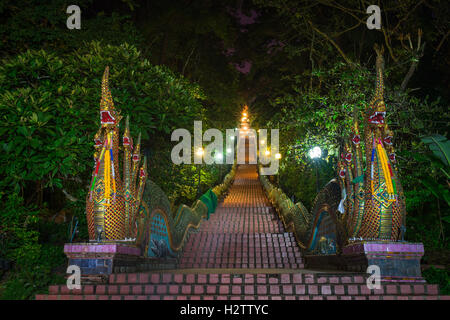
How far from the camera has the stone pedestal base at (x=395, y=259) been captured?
581cm

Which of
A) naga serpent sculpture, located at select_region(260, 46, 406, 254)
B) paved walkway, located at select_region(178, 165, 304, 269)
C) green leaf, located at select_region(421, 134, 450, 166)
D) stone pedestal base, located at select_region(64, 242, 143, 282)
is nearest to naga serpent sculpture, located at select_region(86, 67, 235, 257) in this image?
stone pedestal base, located at select_region(64, 242, 143, 282)

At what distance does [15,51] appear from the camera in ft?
39.7

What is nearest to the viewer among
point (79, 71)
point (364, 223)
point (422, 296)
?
point (422, 296)

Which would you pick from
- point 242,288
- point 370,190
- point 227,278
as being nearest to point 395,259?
point 370,190

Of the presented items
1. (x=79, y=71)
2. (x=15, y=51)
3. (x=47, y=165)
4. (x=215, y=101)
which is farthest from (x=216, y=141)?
(x=47, y=165)

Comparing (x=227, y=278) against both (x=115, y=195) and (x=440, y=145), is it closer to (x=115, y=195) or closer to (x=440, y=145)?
(x=115, y=195)

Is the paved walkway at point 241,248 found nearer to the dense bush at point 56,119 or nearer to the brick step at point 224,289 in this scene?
the dense bush at point 56,119

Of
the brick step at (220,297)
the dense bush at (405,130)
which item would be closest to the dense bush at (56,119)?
the brick step at (220,297)

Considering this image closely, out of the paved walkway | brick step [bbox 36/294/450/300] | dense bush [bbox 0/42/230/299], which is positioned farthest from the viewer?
the paved walkway

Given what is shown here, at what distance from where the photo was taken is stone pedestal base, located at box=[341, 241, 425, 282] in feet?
19.1

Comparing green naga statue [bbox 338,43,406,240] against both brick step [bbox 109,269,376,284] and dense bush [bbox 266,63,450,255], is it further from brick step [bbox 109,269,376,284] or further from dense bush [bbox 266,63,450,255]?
dense bush [bbox 266,63,450,255]

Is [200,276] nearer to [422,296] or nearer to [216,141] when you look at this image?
[422,296]

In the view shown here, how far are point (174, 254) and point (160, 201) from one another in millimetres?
1864

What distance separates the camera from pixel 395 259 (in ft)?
19.2
